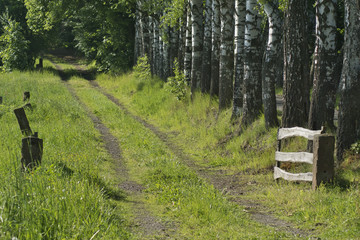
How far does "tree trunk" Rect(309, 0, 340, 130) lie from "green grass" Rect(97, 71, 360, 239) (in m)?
1.08

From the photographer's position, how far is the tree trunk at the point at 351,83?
9.30m

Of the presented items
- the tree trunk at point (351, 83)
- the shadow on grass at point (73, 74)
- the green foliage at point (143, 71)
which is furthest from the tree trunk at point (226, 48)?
the shadow on grass at point (73, 74)

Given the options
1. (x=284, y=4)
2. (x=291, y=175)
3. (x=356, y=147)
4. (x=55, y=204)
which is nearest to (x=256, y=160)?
(x=291, y=175)

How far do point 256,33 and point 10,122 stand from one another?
882cm

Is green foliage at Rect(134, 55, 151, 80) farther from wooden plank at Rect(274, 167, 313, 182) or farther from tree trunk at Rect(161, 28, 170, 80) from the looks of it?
wooden plank at Rect(274, 167, 313, 182)

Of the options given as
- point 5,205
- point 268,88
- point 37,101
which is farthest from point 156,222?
A: point 37,101

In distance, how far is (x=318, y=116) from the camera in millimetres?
10203

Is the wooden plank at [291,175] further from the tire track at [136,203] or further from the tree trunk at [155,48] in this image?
the tree trunk at [155,48]

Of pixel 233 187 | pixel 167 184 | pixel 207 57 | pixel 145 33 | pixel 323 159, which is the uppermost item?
pixel 145 33

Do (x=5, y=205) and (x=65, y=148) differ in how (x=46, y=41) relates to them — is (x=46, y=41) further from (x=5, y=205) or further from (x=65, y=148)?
(x=5, y=205)

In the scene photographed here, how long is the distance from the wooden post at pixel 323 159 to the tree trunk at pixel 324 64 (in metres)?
1.37

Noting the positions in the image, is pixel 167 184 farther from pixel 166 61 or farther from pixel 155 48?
pixel 155 48

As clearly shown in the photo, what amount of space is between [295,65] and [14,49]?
32.7 metres

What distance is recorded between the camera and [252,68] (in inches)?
529
